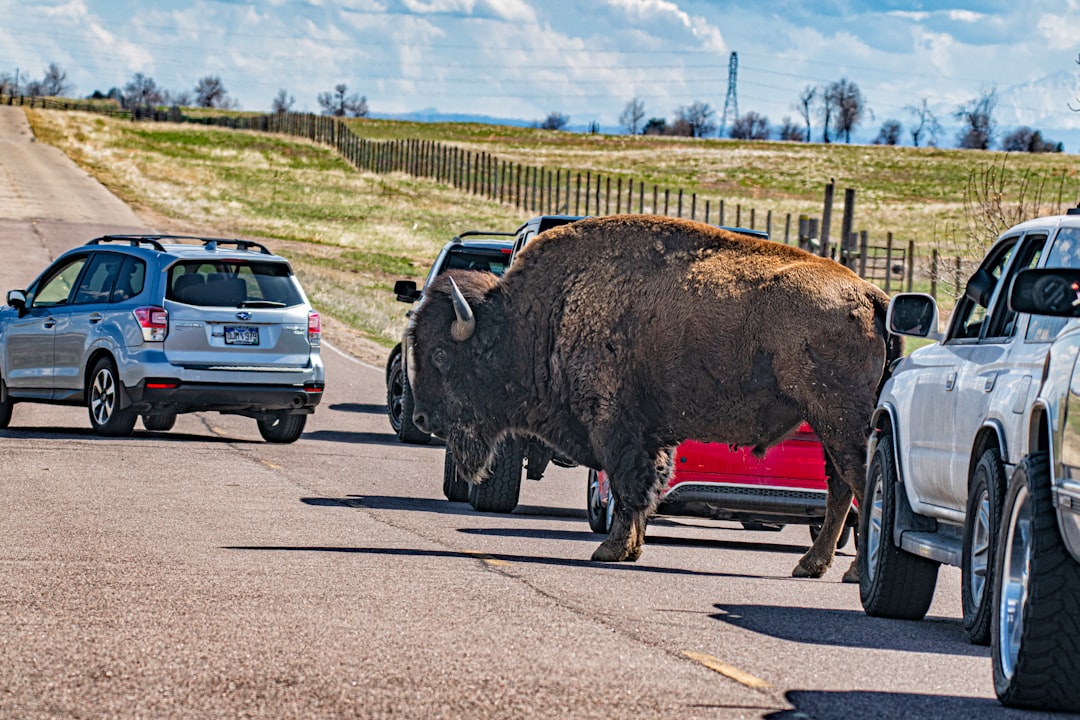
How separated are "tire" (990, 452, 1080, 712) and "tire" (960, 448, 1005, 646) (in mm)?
672

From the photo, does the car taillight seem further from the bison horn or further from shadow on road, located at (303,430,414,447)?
the bison horn

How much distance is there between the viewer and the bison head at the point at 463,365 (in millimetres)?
12891

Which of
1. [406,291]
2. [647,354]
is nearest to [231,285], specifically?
[406,291]

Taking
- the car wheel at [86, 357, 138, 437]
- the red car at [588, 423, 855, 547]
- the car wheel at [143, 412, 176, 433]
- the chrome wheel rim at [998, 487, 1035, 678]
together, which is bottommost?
the car wheel at [143, 412, 176, 433]

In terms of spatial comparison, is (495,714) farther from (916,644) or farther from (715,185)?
(715,185)

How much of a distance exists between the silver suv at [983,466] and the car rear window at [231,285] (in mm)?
A: 9443

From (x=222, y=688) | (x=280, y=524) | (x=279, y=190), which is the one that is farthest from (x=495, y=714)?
(x=279, y=190)

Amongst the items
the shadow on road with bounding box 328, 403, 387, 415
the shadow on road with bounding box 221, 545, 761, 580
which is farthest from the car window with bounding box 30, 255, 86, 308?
the shadow on road with bounding box 221, 545, 761, 580

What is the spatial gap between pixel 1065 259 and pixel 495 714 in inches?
139

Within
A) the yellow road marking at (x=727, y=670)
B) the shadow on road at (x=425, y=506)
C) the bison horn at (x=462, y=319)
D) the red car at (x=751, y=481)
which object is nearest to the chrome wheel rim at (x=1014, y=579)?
the yellow road marking at (x=727, y=670)

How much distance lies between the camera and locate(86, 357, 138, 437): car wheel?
58.3ft

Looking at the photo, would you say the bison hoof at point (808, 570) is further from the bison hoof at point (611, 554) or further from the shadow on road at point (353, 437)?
the shadow on road at point (353, 437)

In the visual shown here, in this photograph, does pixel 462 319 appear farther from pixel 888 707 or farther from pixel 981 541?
pixel 888 707

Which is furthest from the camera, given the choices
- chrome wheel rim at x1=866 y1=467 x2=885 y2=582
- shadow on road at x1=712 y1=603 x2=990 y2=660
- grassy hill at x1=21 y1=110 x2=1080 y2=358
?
grassy hill at x1=21 y1=110 x2=1080 y2=358
